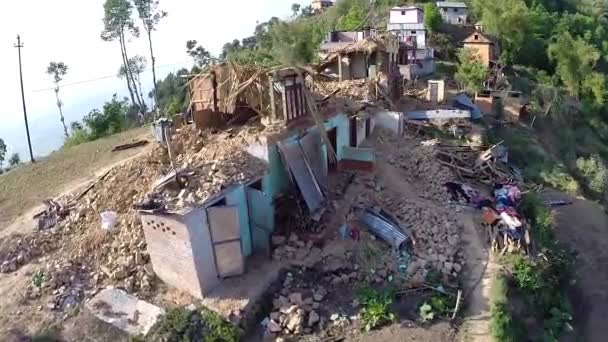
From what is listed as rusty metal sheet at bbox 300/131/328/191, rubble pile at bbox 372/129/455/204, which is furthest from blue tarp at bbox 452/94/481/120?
rusty metal sheet at bbox 300/131/328/191

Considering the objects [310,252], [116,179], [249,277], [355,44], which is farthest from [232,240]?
[355,44]

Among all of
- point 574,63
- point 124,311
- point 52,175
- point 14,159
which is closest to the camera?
point 124,311

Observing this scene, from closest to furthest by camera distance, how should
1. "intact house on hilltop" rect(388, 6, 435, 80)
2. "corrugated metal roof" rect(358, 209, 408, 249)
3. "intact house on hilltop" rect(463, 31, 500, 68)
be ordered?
1. "corrugated metal roof" rect(358, 209, 408, 249)
2. "intact house on hilltop" rect(388, 6, 435, 80)
3. "intact house on hilltop" rect(463, 31, 500, 68)

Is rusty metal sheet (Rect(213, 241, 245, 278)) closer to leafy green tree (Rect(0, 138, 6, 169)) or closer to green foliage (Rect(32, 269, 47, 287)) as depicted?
green foliage (Rect(32, 269, 47, 287))

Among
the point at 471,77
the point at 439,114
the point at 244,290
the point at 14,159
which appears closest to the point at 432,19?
the point at 471,77

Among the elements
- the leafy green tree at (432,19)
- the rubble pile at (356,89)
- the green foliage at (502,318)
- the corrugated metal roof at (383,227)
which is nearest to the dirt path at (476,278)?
the green foliage at (502,318)

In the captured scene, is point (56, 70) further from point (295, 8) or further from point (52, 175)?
point (295, 8)
